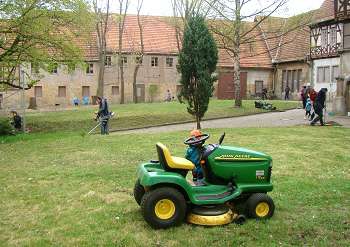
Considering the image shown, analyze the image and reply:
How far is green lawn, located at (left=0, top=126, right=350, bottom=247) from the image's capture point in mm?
6449

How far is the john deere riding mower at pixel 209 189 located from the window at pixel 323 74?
124ft

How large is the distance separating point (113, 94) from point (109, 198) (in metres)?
44.6

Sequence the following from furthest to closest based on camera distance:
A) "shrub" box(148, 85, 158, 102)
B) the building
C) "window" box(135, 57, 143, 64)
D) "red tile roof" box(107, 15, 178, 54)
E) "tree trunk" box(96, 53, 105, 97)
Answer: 1. "red tile roof" box(107, 15, 178, 54)
2. "shrub" box(148, 85, 158, 102)
3. "window" box(135, 57, 143, 64)
4. the building
5. "tree trunk" box(96, 53, 105, 97)

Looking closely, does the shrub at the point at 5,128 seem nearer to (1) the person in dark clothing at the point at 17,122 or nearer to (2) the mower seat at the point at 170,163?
(1) the person in dark clothing at the point at 17,122

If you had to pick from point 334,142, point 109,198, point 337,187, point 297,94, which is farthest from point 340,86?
point 109,198

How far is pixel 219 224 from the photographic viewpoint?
686 centimetres

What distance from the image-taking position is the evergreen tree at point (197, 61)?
19656 mm

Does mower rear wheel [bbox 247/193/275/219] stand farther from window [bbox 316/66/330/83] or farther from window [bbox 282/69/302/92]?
window [bbox 282/69/302/92]

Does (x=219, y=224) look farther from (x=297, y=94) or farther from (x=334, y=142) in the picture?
(x=297, y=94)

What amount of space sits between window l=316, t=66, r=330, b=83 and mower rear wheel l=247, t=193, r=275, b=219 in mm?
37768

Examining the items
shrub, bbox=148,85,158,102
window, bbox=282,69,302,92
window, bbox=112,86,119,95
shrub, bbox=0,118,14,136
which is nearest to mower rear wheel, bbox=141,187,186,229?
shrub, bbox=0,118,14,136

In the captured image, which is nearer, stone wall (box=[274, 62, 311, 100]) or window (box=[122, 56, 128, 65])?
stone wall (box=[274, 62, 311, 100])

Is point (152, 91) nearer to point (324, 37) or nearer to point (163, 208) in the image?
point (324, 37)

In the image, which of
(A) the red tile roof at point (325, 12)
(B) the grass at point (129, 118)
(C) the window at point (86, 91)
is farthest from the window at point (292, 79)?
(C) the window at point (86, 91)
